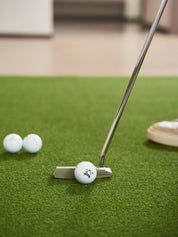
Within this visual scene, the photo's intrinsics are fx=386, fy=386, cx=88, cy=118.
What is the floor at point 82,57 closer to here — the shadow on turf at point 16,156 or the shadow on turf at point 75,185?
the shadow on turf at point 16,156

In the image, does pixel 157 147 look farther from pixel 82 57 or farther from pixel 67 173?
pixel 82 57

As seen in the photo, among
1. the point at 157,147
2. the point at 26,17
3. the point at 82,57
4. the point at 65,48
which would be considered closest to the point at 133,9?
the point at 26,17

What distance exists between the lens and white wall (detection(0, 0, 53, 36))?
5.36m

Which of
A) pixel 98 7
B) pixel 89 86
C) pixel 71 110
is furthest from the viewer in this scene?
pixel 98 7

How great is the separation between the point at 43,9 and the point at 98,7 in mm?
5874

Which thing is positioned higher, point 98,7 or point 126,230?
point 126,230

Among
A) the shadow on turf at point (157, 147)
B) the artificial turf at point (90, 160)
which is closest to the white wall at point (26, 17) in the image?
the artificial turf at point (90, 160)

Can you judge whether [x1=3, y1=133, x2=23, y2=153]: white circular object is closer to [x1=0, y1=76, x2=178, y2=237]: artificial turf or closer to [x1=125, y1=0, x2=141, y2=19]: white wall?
[x1=0, y1=76, x2=178, y2=237]: artificial turf

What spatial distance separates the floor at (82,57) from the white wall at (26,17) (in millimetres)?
290

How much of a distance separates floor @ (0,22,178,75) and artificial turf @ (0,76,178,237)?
2.73 feet

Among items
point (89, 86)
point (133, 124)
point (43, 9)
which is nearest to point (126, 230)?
point (133, 124)

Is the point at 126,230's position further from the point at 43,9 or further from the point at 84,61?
the point at 43,9

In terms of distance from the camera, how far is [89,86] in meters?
2.50

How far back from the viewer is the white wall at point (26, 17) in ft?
17.6
